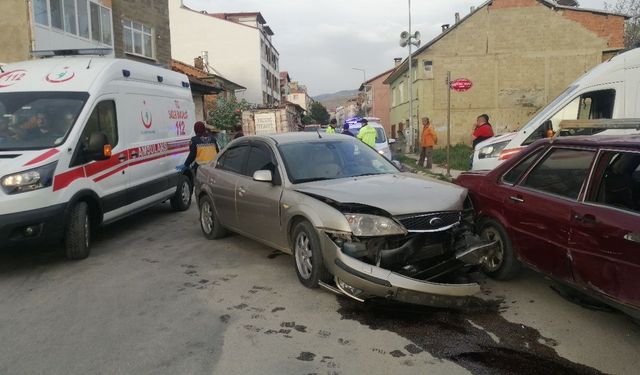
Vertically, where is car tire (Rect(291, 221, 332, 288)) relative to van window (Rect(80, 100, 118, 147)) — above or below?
below

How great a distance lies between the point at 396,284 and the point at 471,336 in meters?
0.68

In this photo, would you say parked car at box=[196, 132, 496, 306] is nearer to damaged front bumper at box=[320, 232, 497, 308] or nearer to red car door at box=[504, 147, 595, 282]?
damaged front bumper at box=[320, 232, 497, 308]

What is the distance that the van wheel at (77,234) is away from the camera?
20.5ft

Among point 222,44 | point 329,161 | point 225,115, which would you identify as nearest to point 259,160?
point 329,161

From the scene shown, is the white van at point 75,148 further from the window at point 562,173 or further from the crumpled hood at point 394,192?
the window at point 562,173

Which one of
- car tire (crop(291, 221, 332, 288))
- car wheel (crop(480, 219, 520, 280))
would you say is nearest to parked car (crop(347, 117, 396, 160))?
car wheel (crop(480, 219, 520, 280))

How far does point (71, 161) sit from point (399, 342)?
14.8 feet

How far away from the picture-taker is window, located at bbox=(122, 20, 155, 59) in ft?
71.9

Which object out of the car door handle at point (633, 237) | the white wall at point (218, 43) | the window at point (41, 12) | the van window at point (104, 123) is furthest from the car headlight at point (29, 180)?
the white wall at point (218, 43)

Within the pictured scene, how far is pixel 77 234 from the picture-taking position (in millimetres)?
6316

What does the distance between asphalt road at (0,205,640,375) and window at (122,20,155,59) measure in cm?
1810

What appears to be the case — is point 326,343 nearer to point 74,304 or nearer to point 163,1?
point 74,304

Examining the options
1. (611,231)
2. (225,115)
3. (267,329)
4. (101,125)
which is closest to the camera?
(611,231)

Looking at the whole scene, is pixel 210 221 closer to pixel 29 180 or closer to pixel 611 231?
pixel 29 180
